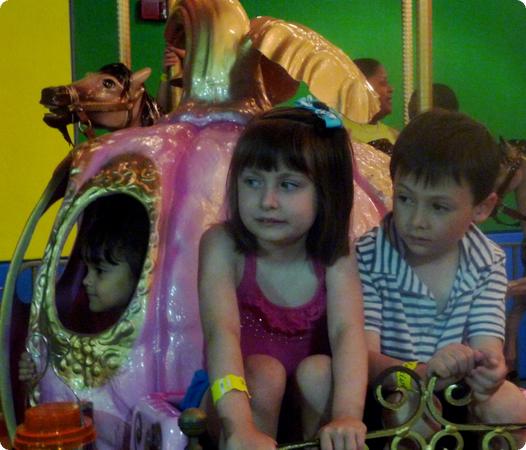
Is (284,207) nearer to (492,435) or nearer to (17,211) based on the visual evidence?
(492,435)

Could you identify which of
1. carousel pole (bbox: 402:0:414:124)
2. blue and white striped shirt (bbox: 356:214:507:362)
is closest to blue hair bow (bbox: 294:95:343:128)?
blue and white striped shirt (bbox: 356:214:507:362)

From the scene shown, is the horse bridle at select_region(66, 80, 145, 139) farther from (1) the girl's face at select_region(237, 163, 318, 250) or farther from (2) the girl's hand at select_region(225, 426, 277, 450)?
(2) the girl's hand at select_region(225, 426, 277, 450)

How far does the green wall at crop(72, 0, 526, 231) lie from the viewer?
1.08 m

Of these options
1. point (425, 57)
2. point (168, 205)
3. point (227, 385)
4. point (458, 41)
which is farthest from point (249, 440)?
point (458, 41)

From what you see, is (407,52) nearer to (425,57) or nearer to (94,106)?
(425,57)

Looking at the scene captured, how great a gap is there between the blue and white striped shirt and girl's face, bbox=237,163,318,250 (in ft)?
0.36

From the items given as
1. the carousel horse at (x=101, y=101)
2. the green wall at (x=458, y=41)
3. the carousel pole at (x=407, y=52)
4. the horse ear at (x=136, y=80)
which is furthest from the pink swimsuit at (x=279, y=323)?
the horse ear at (x=136, y=80)

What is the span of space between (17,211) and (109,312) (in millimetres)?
371

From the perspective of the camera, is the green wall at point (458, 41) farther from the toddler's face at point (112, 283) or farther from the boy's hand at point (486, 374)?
the toddler's face at point (112, 283)

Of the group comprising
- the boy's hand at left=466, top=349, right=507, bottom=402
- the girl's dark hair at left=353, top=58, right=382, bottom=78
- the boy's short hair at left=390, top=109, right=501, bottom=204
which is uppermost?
the girl's dark hair at left=353, top=58, right=382, bottom=78

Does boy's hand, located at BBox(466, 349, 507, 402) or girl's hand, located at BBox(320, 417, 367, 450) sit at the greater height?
boy's hand, located at BBox(466, 349, 507, 402)

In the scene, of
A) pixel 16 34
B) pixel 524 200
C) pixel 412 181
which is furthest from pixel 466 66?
pixel 16 34

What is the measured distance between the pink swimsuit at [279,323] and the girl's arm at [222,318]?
0.07 feet

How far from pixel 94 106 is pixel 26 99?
0.37 feet
